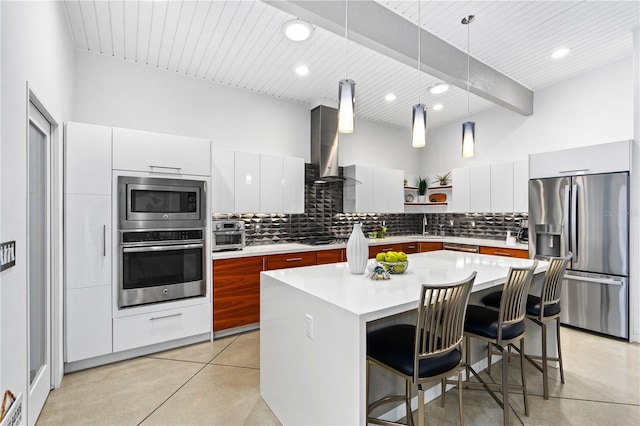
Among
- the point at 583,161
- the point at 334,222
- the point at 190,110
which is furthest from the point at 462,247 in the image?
the point at 190,110

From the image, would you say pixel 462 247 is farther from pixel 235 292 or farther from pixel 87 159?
pixel 87 159

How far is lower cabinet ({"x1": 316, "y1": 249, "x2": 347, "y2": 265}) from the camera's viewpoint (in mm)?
4047

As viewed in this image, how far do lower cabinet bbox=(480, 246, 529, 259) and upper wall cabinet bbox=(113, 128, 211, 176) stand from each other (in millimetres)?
3835

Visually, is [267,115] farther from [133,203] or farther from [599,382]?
[599,382]

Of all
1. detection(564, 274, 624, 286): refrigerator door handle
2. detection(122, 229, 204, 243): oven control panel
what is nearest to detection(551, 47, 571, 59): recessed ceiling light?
detection(564, 274, 624, 286): refrigerator door handle

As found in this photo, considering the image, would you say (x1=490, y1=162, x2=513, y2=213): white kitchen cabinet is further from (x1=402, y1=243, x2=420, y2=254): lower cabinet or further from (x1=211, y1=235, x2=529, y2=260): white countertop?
(x1=402, y1=243, x2=420, y2=254): lower cabinet

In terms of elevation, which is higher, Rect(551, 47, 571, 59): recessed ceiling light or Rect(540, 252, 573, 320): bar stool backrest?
Rect(551, 47, 571, 59): recessed ceiling light

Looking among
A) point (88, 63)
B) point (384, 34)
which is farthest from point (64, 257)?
point (384, 34)

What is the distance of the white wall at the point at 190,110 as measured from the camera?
3.21 meters

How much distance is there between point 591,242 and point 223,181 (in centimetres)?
416

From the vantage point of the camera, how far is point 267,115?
171 inches

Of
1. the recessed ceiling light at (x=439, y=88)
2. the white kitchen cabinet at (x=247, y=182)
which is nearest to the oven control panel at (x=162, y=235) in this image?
the white kitchen cabinet at (x=247, y=182)

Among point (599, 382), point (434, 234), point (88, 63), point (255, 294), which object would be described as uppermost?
point (88, 63)

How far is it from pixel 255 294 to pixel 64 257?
1760 mm
